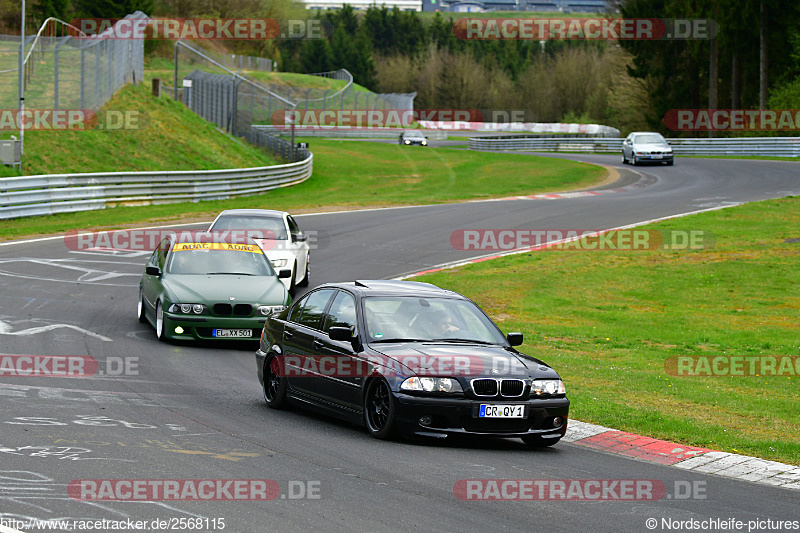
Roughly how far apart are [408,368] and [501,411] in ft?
2.84

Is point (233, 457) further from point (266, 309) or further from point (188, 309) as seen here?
point (266, 309)

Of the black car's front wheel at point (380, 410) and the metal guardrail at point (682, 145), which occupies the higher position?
the metal guardrail at point (682, 145)

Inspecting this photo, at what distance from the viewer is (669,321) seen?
57.2 feet

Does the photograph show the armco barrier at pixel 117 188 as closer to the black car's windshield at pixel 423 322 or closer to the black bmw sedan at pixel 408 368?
the black bmw sedan at pixel 408 368

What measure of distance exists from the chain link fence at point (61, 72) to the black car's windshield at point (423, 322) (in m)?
26.9

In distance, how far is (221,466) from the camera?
7.69 metres

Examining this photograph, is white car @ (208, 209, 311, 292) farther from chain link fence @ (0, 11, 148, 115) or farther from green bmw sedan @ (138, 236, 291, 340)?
chain link fence @ (0, 11, 148, 115)

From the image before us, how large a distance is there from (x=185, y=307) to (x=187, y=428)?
5.69 metres

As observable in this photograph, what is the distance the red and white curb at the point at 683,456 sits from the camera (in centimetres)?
832

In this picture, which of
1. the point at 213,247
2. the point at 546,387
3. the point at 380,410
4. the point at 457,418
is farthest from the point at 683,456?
the point at 213,247

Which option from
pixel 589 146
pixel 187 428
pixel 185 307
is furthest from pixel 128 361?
pixel 589 146

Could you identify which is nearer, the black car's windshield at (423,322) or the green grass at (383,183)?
the black car's windshield at (423,322)

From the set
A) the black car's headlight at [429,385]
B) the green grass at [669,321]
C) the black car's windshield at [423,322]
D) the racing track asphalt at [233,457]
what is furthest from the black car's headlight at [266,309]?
the black car's headlight at [429,385]

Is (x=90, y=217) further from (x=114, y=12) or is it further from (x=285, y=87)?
(x=285, y=87)
